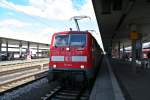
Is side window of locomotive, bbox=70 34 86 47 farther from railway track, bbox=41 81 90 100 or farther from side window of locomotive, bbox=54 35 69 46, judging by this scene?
railway track, bbox=41 81 90 100

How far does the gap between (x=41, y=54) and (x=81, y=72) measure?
69.3 meters

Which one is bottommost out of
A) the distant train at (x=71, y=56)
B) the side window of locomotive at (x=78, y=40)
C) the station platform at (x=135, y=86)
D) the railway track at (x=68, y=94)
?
the railway track at (x=68, y=94)

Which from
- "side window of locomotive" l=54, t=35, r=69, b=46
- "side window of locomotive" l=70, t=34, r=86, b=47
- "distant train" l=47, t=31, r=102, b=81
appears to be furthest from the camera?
"side window of locomotive" l=54, t=35, r=69, b=46

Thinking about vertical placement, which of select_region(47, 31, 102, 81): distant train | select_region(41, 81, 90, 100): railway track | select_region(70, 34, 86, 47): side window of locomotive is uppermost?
select_region(70, 34, 86, 47): side window of locomotive

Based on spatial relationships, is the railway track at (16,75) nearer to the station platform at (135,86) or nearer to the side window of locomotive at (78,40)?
the side window of locomotive at (78,40)

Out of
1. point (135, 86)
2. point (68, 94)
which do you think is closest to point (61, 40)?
point (68, 94)

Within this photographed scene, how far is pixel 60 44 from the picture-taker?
1238 centimetres

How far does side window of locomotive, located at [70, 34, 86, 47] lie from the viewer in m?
12.1

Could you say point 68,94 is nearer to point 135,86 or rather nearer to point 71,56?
point 71,56

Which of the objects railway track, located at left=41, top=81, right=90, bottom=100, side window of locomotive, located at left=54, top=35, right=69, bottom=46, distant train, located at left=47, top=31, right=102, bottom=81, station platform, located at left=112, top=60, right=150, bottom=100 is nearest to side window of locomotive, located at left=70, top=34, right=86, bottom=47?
distant train, located at left=47, top=31, right=102, bottom=81

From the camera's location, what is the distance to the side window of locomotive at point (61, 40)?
40.6ft

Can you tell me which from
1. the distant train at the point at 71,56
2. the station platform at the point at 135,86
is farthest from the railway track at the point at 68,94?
the station platform at the point at 135,86

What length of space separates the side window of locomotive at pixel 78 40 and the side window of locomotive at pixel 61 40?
25 centimetres

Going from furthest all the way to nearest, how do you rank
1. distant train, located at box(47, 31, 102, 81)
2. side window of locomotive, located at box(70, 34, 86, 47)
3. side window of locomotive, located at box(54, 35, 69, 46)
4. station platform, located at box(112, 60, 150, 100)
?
side window of locomotive, located at box(54, 35, 69, 46), side window of locomotive, located at box(70, 34, 86, 47), distant train, located at box(47, 31, 102, 81), station platform, located at box(112, 60, 150, 100)
